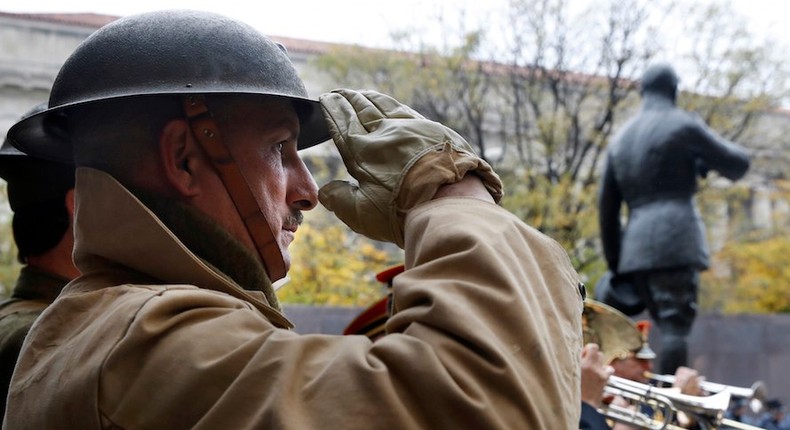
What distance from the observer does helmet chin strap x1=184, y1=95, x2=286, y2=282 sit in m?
2.04

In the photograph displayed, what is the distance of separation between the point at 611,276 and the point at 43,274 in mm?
7475

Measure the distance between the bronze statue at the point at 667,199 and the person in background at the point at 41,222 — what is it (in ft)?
22.2

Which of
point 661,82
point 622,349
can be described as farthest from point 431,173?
point 661,82

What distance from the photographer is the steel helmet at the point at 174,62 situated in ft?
6.68

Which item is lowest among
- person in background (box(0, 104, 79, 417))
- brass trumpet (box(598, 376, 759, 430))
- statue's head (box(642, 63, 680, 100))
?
brass trumpet (box(598, 376, 759, 430))

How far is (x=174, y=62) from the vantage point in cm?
205

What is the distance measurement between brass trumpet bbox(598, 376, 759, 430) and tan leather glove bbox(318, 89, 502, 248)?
400 centimetres

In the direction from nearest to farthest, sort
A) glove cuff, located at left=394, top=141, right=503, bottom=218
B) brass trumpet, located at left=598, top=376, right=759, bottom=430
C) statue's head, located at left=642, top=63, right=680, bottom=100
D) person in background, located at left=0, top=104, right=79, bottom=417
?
glove cuff, located at left=394, top=141, right=503, bottom=218, person in background, located at left=0, top=104, right=79, bottom=417, brass trumpet, located at left=598, top=376, right=759, bottom=430, statue's head, located at left=642, top=63, right=680, bottom=100

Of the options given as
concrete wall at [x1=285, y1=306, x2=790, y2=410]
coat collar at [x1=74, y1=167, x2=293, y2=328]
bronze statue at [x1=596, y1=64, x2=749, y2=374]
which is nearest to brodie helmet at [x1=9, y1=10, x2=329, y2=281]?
coat collar at [x1=74, y1=167, x2=293, y2=328]

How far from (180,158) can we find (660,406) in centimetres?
440

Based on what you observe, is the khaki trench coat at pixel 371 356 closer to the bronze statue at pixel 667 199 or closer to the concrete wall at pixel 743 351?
the bronze statue at pixel 667 199

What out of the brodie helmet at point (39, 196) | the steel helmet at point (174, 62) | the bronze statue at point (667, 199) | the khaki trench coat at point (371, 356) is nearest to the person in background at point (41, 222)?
the brodie helmet at point (39, 196)

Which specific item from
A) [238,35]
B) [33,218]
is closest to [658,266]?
[33,218]

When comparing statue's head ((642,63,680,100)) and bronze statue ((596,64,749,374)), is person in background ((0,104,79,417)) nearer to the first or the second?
bronze statue ((596,64,749,374))
